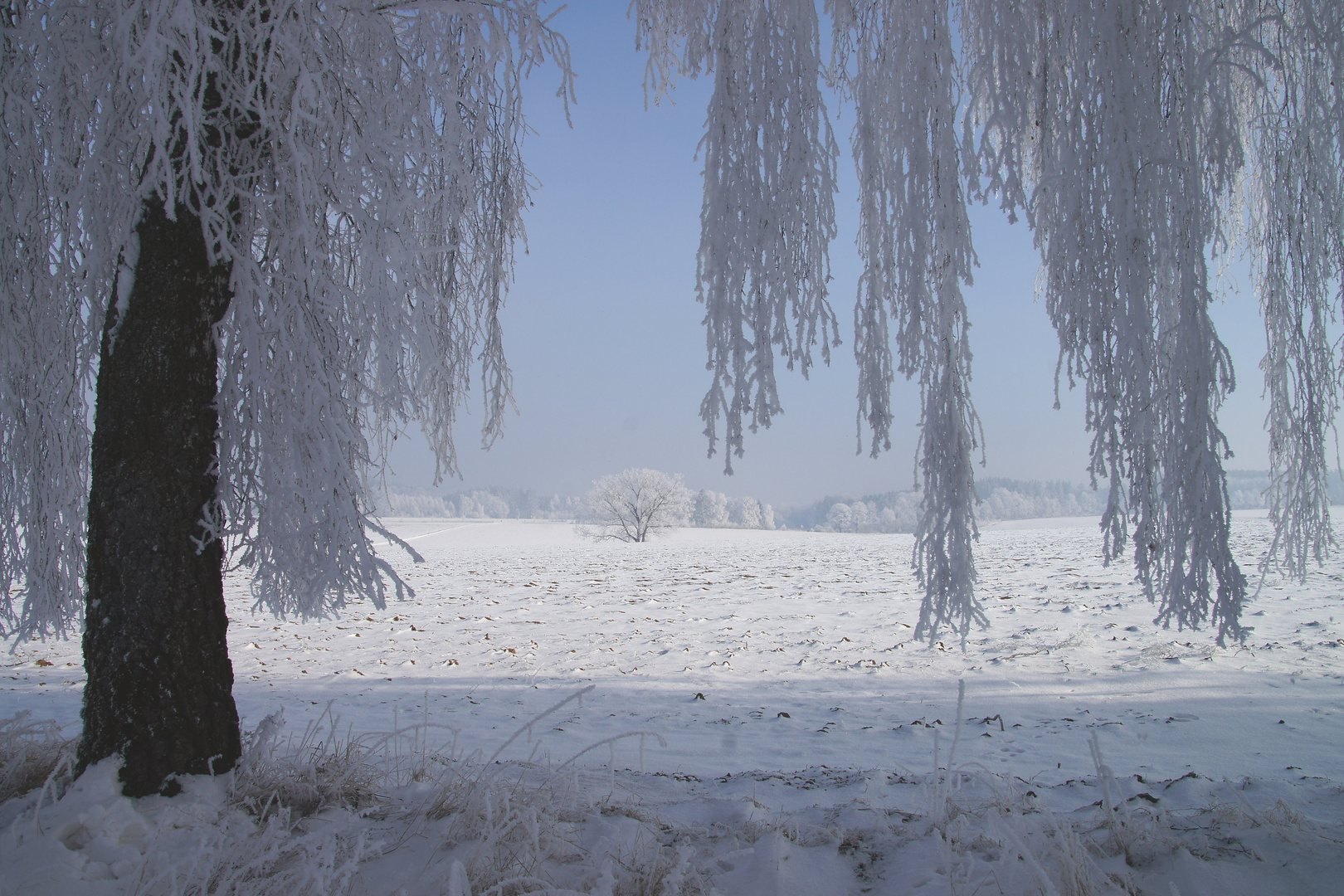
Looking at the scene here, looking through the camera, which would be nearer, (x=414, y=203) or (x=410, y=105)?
(x=414, y=203)

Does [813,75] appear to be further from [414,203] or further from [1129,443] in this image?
[1129,443]

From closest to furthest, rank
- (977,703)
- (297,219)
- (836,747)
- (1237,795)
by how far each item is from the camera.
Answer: (1237,795) → (297,219) → (836,747) → (977,703)

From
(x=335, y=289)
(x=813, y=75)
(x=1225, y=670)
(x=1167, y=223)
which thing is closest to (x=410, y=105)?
(x=335, y=289)

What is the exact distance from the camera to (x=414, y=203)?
2.05 metres

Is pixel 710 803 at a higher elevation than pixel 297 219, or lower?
lower

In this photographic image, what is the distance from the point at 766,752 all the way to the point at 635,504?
26.5 meters

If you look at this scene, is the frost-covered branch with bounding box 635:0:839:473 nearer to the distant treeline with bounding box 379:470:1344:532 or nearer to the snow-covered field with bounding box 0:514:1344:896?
the snow-covered field with bounding box 0:514:1344:896

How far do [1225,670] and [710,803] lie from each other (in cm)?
404

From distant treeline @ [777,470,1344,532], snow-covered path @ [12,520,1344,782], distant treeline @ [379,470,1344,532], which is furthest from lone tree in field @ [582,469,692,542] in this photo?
snow-covered path @ [12,520,1344,782]

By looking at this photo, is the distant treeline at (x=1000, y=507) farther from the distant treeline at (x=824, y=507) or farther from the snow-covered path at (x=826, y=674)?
the snow-covered path at (x=826, y=674)

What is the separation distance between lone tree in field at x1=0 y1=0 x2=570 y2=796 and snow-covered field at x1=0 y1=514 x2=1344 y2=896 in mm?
517

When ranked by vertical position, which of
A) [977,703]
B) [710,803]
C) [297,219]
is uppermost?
[297,219]

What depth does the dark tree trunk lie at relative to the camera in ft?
6.19

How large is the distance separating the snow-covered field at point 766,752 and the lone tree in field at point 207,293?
0.52 meters
